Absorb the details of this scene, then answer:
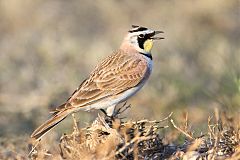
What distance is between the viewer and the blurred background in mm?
10562

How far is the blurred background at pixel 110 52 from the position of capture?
10562mm

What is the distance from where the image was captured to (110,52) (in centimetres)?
1384

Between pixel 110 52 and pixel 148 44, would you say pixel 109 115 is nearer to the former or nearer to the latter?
pixel 148 44

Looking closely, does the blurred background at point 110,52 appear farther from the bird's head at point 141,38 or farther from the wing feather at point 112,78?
the bird's head at point 141,38

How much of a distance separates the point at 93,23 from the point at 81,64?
3.45 m

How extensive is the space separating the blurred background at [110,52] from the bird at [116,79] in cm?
40

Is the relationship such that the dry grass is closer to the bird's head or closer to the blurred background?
the blurred background

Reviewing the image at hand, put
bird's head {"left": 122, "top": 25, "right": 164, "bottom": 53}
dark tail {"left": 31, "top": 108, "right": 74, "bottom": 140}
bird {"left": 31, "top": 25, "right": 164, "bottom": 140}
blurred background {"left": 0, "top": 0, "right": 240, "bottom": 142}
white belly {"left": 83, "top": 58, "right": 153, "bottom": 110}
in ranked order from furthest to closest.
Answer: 1. blurred background {"left": 0, "top": 0, "right": 240, "bottom": 142}
2. bird's head {"left": 122, "top": 25, "right": 164, "bottom": 53}
3. white belly {"left": 83, "top": 58, "right": 153, "bottom": 110}
4. bird {"left": 31, "top": 25, "right": 164, "bottom": 140}
5. dark tail {"left": 31, "top": 108, "right": 74, "bottom": 140}

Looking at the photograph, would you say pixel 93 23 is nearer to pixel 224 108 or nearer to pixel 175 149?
pixel 224 108

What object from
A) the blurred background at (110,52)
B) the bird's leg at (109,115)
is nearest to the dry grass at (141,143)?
the bird's leg at (109,115)

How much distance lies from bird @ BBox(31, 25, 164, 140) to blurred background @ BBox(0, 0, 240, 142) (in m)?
0.40

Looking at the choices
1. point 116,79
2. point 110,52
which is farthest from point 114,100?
point 110,52

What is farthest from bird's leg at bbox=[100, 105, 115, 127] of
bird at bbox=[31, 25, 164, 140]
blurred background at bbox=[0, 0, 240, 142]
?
blurred background at bbox=[0, 0, 240, 142]

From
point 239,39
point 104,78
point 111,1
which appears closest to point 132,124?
point 104,78
